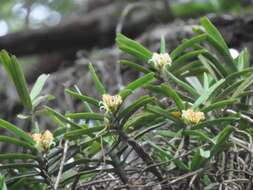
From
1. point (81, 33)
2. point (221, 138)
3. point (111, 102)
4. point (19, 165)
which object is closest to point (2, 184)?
point (19, 165)

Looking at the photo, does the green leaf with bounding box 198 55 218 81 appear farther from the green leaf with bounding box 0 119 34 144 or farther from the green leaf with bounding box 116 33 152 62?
the green leaf with bounding box 0 119 34 144

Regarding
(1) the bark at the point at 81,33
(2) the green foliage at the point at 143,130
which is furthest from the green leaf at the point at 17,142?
(1) the bark at the point at 81,33

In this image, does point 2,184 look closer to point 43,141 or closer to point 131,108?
point 43,141

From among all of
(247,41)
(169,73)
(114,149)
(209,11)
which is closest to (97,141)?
(114,149)

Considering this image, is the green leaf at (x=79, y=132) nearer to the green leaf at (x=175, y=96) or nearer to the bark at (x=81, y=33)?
the green leaf at (x=175, y=96)

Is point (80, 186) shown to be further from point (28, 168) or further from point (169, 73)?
point (169, 73)

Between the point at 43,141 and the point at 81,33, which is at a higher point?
the point at 81,33
